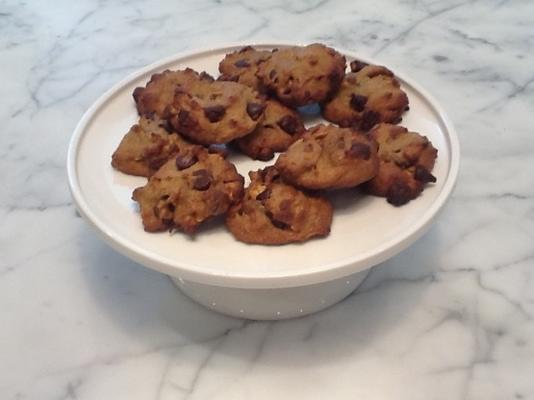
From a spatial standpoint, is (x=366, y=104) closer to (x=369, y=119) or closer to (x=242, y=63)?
(x=369, y=119)

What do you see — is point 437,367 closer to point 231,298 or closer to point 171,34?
point 231,298

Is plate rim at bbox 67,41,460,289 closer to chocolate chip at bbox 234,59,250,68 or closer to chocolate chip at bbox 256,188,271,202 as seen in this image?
chocolate chip at bbox 256,188,271,202

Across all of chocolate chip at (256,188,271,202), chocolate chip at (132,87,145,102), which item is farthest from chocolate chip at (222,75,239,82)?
chocolate chip at (256,188,271,202)

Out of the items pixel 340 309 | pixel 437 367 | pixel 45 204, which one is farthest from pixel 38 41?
pixel 437 367

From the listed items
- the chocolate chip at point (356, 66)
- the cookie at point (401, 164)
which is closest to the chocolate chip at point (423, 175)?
the cookie at point (401, 164)

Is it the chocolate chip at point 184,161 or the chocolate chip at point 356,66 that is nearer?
the chocolate chip at point 184,161

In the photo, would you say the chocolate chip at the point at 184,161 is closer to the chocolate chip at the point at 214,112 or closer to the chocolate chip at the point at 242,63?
the chocolate chip at the point at 214,112
